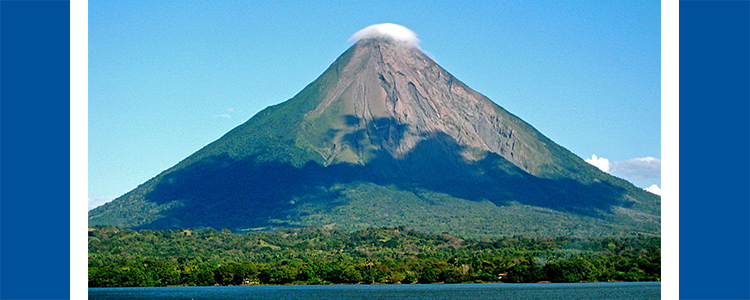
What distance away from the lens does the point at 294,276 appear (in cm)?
4675

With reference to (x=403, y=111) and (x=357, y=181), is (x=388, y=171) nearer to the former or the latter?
(x=357, y=181)

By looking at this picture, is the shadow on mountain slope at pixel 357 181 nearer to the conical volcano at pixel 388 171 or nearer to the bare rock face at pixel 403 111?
the conical volcano at pixel 388 171

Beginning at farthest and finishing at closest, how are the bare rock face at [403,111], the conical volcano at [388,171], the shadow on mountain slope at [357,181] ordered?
the bare rock face at [403,111]
the shadow on mountain slope at [357,181]
the conical volcano at [388,171]

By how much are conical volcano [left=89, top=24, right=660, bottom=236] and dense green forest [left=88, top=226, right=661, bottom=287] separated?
18.5 feet

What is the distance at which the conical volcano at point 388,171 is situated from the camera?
7625 centimetres

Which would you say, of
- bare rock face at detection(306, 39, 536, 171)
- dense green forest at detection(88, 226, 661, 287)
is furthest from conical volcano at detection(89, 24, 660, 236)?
dense green forest at detection(88, 226, 661, 287)

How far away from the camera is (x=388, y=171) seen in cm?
8619

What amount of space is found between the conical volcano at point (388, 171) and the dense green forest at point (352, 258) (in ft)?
18.5

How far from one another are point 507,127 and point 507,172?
11.0 m

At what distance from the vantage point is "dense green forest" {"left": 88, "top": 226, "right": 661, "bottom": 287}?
46.2 m

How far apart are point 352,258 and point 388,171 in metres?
28.0

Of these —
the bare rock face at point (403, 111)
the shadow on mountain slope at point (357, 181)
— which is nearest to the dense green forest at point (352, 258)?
the shadow on mountain slope at point (357, 181)

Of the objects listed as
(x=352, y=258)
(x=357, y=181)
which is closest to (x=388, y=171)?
(x=357, y=181)
